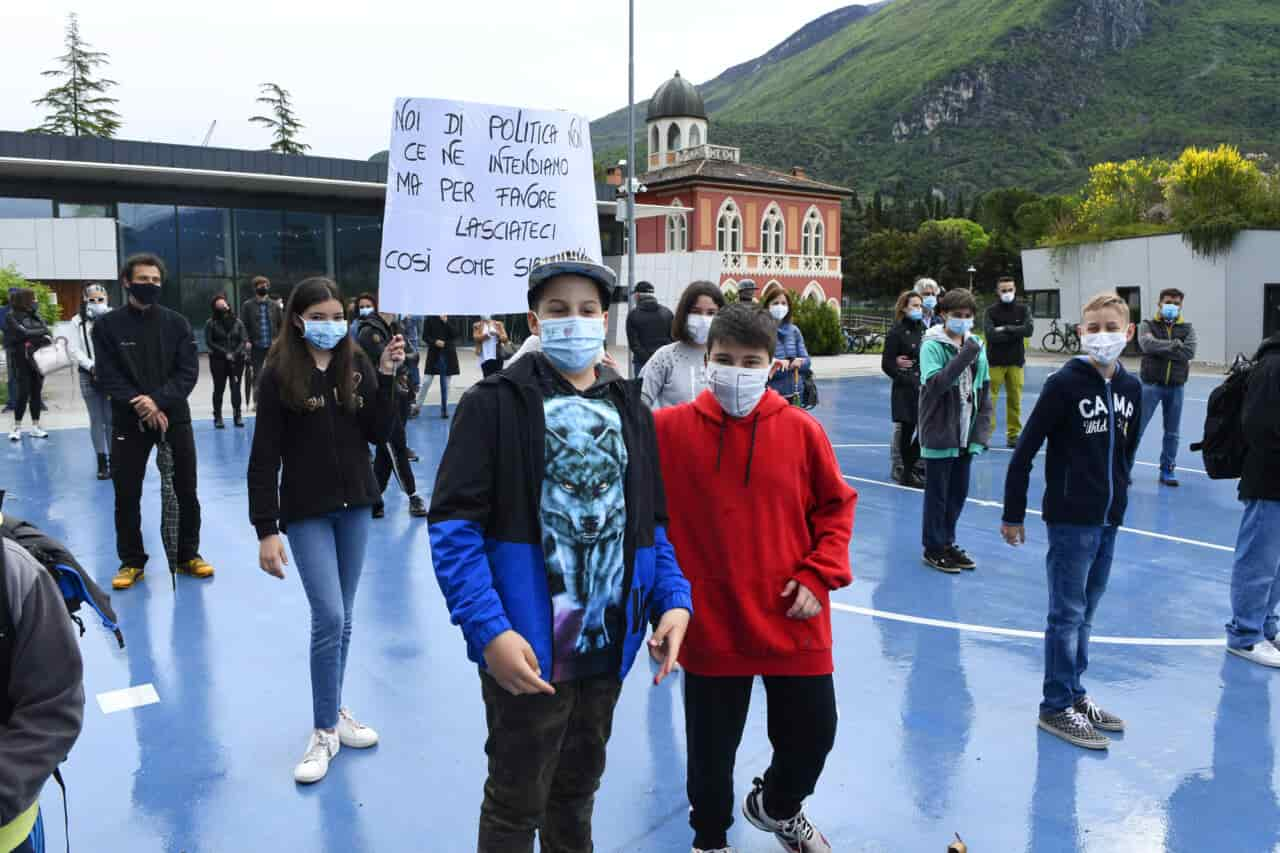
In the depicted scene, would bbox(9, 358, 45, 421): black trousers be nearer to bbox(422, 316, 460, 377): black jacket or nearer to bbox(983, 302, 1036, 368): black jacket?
bbox(422, 316, 460, 377): black jacket

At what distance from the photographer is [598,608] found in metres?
2.40

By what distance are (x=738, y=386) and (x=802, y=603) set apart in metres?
0.71

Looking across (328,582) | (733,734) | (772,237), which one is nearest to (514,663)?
(733,734)

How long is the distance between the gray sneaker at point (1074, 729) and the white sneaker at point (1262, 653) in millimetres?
1531

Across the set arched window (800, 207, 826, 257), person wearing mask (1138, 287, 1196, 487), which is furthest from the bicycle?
person wearing mask (1138, 287, 1196, 487)

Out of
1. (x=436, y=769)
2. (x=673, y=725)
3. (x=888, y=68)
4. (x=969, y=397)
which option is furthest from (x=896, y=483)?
(x=888, y=68)

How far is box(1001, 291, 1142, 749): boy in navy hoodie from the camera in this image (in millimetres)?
4016

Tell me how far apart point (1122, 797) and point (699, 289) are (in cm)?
318

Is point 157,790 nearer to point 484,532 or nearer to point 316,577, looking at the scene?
point 316,577

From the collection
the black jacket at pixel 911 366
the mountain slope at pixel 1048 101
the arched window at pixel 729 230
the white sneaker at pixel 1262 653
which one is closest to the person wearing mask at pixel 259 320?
the black jacket at pixel 911 366

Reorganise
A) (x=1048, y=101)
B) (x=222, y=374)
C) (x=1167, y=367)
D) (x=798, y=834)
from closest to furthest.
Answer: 1. (x=798, y=834)
2. (x=1167, y=367)
3. (x=222, y=374)
4. (x=1048, y=101)

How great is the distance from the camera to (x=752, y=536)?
3008 millimetres

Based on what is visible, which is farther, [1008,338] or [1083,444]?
[1008,338]

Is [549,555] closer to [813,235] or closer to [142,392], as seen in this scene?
[142,392]
